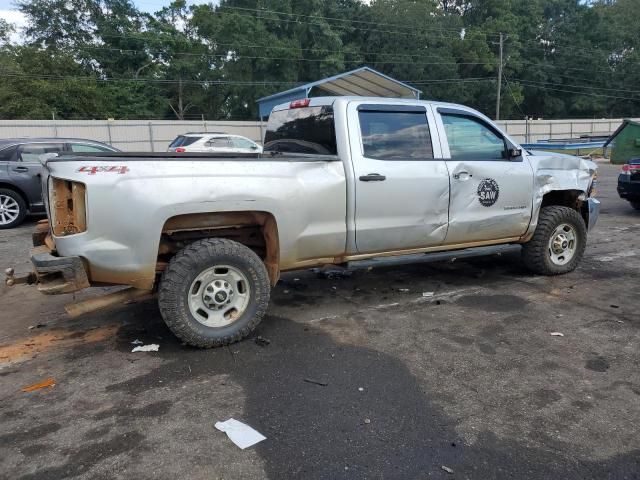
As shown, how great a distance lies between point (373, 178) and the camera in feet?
15.1

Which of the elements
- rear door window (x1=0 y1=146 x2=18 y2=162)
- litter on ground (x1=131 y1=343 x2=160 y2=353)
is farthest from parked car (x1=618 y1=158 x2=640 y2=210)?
rear door window (x1=0 y1=146 x2=18 y2=162)

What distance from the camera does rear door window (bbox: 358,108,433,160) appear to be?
4758 millimetres

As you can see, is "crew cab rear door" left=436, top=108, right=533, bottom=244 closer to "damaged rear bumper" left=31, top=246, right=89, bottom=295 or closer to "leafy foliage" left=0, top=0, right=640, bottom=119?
"damaged rear bumper" left=31, top=246, right=89, bottom=295

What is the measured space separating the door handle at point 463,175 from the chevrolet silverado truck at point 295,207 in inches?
0.7

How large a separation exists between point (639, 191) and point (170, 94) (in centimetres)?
4254

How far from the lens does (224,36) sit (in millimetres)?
44781

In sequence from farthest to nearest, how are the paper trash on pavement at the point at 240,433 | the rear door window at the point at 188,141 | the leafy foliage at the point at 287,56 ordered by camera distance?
the leafy foliage at the point at 287,56 → the rear door window at the point at 188,141 → the paper trash on pavement at the point at 240,433

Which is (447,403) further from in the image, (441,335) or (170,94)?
(170,94)

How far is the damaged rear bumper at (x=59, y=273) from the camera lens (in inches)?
142

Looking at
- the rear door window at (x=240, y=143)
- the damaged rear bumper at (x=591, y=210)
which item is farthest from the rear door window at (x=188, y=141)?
the damaged rear bumper at (x=591, y=210)

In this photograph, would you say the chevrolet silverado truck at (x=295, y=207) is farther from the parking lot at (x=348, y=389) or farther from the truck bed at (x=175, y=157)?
the parking lot at (x=348, y=389)

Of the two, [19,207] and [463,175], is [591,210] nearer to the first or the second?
[463,175]

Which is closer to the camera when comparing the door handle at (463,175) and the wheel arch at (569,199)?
the door handle at (463,175)

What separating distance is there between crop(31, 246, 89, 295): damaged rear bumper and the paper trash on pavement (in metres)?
1.51
